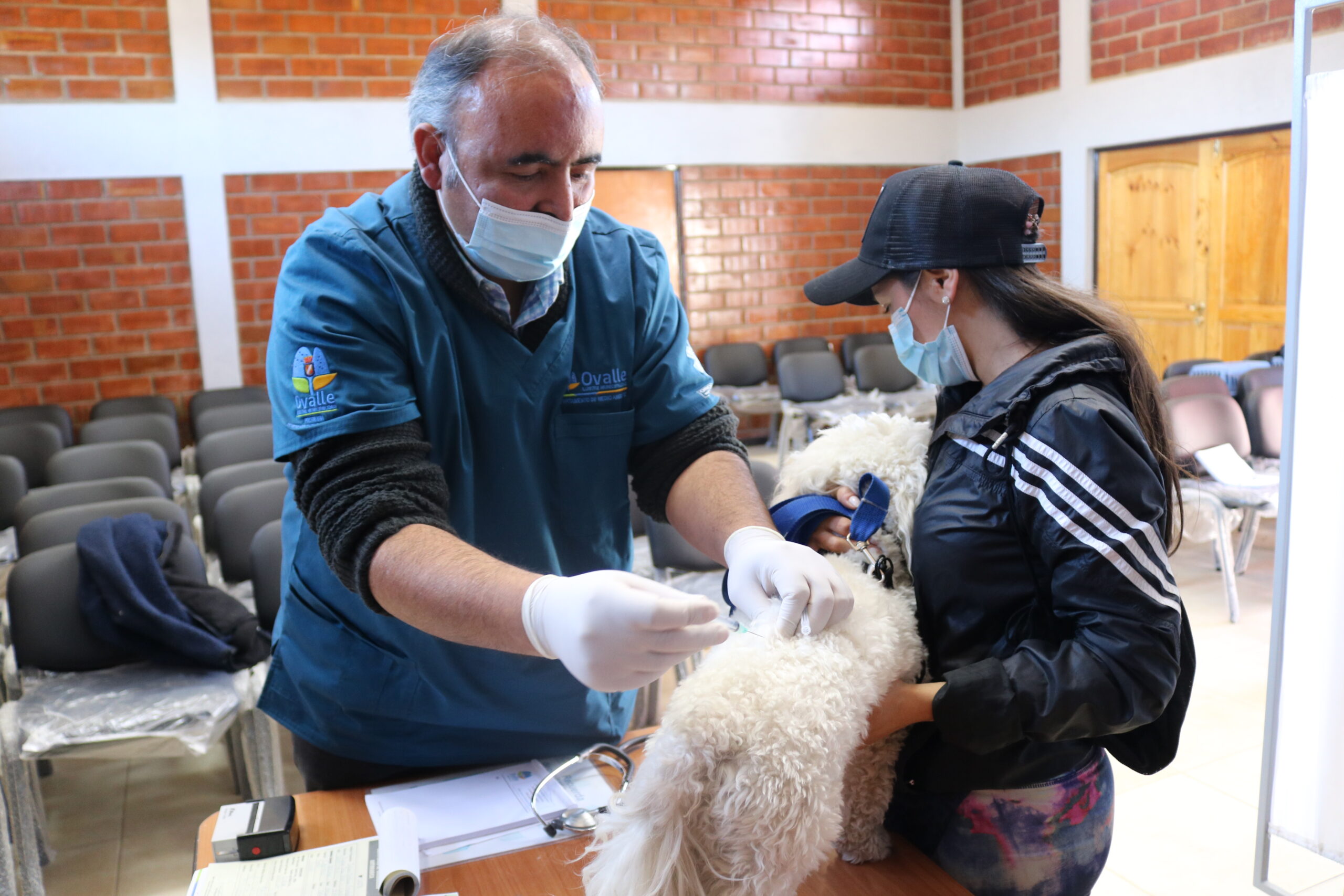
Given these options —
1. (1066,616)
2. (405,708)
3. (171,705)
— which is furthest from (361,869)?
(171,705)

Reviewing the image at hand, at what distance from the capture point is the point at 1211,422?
4234 millimetres

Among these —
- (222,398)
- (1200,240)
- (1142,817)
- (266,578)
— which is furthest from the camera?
(1200,240)

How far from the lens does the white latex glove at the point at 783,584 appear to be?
0.97 metres

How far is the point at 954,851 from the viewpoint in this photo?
46.1 inches

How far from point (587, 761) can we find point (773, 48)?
21.4 ft

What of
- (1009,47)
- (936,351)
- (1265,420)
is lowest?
(1265,420)

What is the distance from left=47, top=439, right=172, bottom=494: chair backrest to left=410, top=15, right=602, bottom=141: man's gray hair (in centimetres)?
322

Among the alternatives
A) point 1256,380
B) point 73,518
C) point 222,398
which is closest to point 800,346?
point 1256,380

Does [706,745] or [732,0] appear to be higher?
[732,0]

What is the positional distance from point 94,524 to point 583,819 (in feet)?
6.70

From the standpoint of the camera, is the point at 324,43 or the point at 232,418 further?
the point at 324,43

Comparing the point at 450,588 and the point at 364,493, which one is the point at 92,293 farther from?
the point at 450,588

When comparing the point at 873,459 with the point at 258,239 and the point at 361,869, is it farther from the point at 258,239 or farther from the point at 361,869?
the point at 258,239

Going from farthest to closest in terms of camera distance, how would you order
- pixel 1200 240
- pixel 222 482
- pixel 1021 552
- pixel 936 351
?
1. pixel 1200 240
2. pixel 222 482
3. pixel 936 351
4. pixel 1021 552
